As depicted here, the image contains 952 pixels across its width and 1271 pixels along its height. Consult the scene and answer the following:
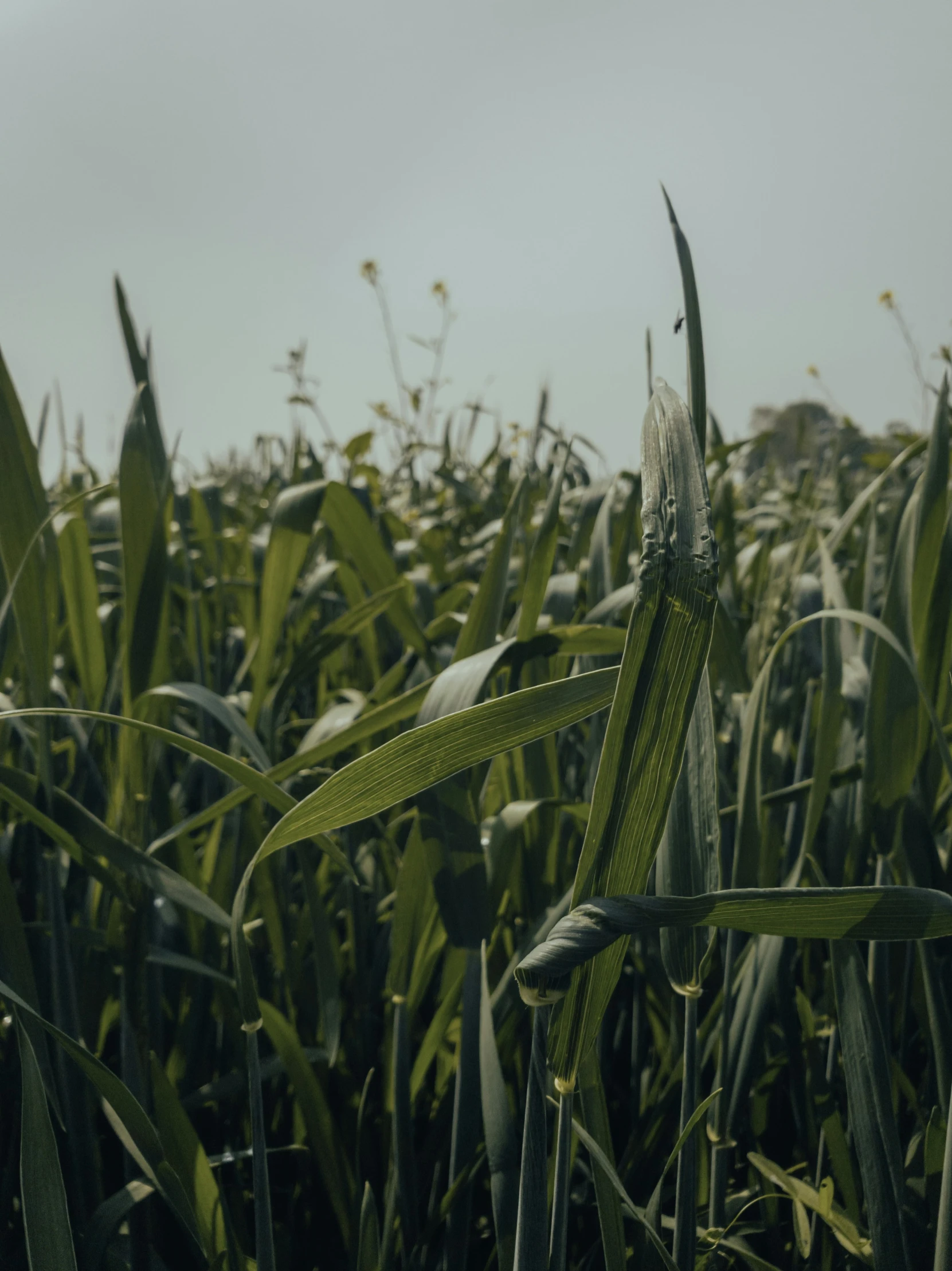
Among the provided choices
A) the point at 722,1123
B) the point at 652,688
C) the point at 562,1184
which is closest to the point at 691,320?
the point at 652,688

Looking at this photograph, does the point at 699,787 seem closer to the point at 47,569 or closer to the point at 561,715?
the point at 561,715

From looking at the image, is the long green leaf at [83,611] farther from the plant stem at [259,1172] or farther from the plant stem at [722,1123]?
the plant stem at [722,1123]

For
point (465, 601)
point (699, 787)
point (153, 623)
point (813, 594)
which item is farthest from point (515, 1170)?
point (465, 601)

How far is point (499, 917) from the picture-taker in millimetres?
622

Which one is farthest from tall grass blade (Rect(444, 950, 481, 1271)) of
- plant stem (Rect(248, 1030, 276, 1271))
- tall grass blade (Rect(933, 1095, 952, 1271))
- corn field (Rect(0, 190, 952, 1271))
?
tall grass blade (Rect(933, 1095, 952, 1271))

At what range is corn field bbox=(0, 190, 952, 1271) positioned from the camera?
10.9 inches

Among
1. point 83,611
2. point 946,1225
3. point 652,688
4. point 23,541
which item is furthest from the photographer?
point 83,611

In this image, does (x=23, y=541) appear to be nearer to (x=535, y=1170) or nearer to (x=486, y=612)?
(x=486, y=612)

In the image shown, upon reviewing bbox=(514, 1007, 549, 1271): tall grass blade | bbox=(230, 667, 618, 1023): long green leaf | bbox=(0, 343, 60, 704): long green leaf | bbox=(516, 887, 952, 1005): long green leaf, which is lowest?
bbox=(514, 1007, 549, 1271): tall grass blade

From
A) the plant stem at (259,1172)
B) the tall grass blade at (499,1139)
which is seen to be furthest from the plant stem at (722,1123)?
the plant stem at (259,1172)

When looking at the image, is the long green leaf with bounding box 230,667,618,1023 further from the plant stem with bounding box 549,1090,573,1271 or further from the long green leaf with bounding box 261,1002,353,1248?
the long green leaf with bounding box 261,1002,353,1248

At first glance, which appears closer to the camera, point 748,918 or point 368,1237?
point 748,918

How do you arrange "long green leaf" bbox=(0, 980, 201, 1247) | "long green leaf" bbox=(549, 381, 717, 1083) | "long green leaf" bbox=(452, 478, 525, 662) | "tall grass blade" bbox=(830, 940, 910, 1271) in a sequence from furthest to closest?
"long green leaf" bbox=(452, 478, 525, 662)
"tall grass blade" bbox=(830, 940, 910, 1271)
"long green leaf" bbox=(0, 980, 201, 1247)
"long green leaf" bbox=(549, 381, 717, 1083)

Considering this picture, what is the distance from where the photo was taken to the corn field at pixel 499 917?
277mm
